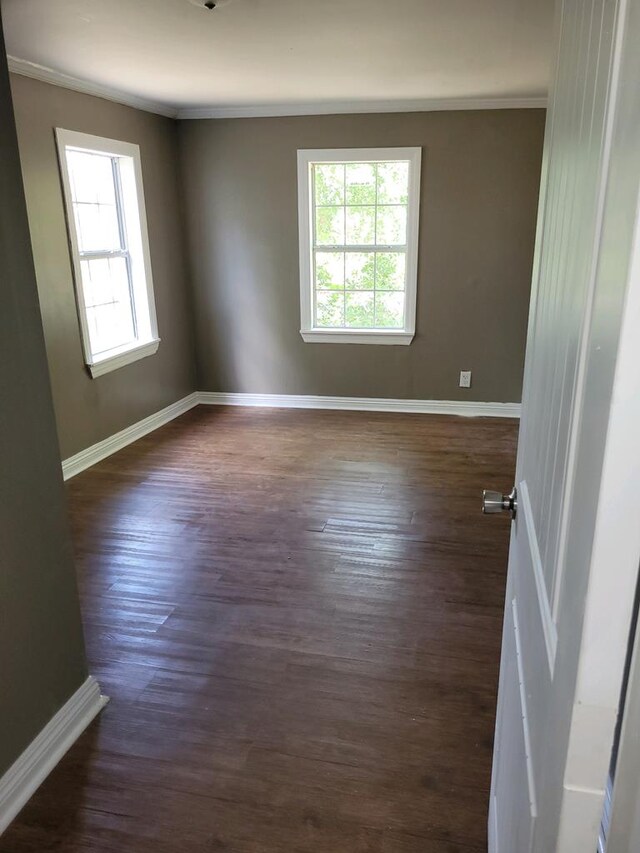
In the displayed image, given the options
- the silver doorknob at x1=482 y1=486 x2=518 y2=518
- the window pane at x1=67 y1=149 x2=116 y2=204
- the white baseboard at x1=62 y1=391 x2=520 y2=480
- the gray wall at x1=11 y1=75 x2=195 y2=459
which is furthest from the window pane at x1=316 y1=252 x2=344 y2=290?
the silver doorknob at x1=482 y1=486 x2=518 y2=518

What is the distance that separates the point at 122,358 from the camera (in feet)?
14.8

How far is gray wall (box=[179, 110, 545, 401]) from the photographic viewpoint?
473 centimetres

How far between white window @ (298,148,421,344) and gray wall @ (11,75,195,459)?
1.08 meters

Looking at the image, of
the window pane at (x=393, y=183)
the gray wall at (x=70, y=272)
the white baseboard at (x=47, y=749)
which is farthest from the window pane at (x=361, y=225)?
the white baseboard at (x=47, y=749)

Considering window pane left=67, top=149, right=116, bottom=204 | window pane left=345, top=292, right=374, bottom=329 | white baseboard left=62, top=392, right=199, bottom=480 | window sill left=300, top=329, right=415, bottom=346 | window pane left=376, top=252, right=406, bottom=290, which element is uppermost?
window pane left=67, top=149, right=116, bottom=204

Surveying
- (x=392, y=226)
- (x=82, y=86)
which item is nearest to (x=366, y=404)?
(x=392, y=226)

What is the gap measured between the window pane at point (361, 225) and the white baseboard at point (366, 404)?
1.31 m

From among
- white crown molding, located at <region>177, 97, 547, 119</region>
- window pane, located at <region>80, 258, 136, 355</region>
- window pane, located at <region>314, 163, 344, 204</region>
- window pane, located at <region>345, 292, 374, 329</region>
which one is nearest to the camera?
window pane, located at <region>80, 258, 136, 355</region>

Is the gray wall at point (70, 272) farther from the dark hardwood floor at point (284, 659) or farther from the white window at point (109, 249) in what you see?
the dark hardwood floor at point (284, 659)

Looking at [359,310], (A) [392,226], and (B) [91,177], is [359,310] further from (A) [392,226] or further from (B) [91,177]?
(B) [91,177]

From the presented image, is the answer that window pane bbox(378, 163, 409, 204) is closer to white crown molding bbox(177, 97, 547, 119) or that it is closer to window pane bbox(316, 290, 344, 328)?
white crown molding bbox(177, 97, 547, 119)

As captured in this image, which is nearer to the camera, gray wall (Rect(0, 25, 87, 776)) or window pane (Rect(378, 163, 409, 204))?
gray wall (Rect(0, 25, 87, 776))

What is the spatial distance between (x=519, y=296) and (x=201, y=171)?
9.08ft

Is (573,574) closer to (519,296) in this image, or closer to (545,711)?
(545,711)
